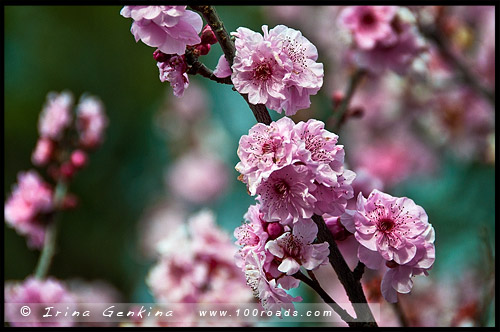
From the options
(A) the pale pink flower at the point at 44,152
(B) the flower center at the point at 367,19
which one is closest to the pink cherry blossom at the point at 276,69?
(B) the flower center at the point at 367,19

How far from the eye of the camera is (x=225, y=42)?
1.05m

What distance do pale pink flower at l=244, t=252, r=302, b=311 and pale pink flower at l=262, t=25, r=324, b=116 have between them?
0.99 ft

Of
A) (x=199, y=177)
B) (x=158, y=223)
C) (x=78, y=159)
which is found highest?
(x=78, y=159)

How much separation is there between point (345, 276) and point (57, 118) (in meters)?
1.63

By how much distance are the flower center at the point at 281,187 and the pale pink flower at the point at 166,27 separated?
12.9 inches

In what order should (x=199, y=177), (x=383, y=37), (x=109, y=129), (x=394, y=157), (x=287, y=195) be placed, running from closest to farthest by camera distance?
(x=287, y=195)
(x=383, y=37)
(x=394, y=157)
(x=199, y=177)
(x=109, y=129)

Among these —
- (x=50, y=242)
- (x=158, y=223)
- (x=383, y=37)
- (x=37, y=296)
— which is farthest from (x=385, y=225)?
(x=158, y=223)

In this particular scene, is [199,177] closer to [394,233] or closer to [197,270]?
[197,270]

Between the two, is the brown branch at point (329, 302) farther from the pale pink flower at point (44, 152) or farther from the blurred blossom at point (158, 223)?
the blurred blossom at point (158, 223)

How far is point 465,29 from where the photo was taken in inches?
128

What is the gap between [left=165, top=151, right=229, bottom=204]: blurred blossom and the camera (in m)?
5.41

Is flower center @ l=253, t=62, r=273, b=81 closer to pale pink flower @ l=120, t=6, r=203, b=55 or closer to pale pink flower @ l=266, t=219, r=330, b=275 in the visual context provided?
pale pink flower @ l=120, t=6, r=203, b=55

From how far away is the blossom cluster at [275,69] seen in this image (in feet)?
3.35

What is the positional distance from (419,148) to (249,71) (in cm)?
325
